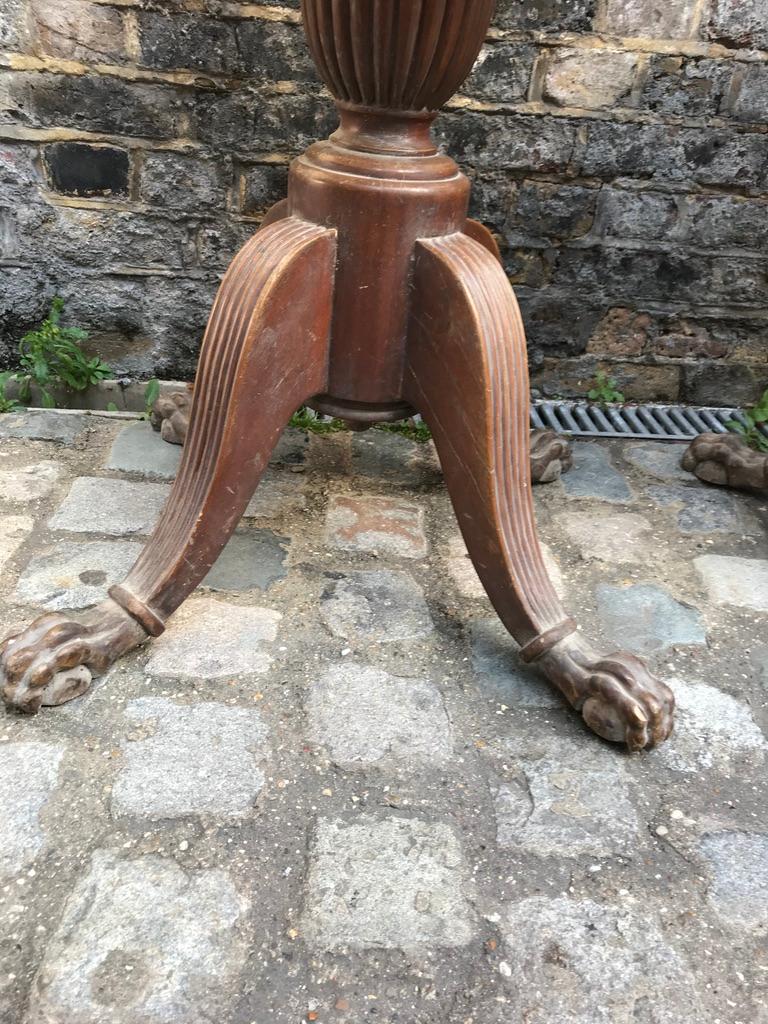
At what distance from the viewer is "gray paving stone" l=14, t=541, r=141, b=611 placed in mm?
1454

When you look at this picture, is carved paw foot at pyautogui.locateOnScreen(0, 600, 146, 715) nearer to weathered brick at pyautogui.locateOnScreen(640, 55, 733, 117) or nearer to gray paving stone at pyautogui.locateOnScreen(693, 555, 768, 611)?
gray paving stone at pyautogui.locateOnScreen(693, 555, 768, 611)

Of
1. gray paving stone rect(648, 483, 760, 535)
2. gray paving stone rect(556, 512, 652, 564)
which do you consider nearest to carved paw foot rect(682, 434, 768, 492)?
gray paving stone rect(648, 483, 760, 535)

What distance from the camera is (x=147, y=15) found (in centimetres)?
185

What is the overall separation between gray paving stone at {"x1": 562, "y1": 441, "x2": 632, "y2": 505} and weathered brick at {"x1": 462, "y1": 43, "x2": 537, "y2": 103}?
2.82 ft

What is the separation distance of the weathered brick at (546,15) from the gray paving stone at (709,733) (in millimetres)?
1477

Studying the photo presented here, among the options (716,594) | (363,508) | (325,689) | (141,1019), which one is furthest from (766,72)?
(141,1019)

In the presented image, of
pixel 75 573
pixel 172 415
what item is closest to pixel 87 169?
pixel 172 415

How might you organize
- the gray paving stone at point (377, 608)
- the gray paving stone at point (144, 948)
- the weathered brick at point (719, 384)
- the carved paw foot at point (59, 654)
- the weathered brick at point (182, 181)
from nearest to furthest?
the gray paving stone at point (144, 948) → the carved paw foot at point (59, 654) → the gray paving stone at point (377, 608) → the weathered brick at point (182, 181) → the weathered brick at point (719, 384)

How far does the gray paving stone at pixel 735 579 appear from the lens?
1606 millimetres

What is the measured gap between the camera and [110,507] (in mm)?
1739

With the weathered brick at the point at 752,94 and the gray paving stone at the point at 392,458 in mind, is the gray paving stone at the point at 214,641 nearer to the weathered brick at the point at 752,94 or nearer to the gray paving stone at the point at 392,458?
the gray paving stone at the point at 392,458

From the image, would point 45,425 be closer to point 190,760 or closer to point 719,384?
point 190,760

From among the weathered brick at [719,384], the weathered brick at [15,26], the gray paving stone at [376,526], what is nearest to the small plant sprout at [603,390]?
the weathered brick at [719,384]

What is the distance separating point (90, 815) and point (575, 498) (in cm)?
125
